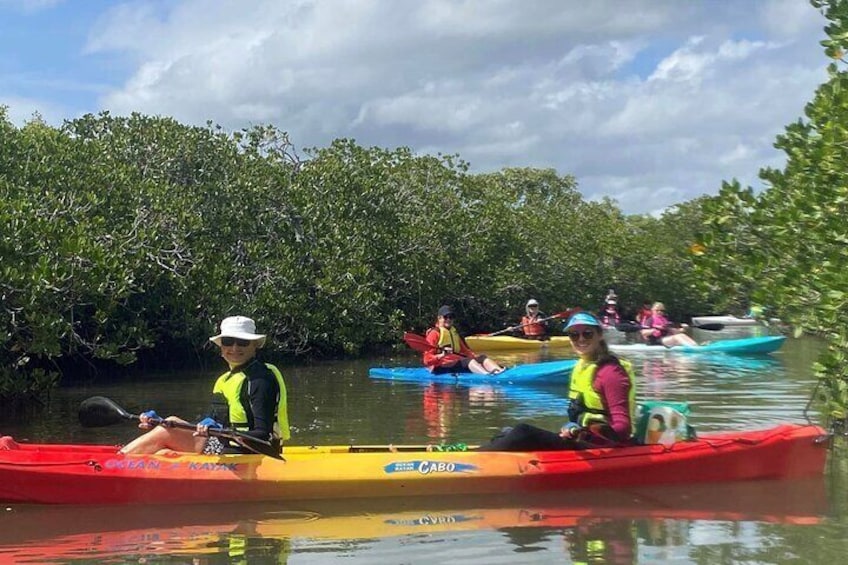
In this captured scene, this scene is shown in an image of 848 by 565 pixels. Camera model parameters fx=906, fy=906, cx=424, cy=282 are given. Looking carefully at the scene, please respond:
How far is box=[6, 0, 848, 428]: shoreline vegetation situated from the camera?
666 cm

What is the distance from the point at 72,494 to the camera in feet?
19.7

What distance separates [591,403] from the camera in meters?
Answer: 6.29

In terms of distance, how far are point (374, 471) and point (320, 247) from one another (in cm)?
1272

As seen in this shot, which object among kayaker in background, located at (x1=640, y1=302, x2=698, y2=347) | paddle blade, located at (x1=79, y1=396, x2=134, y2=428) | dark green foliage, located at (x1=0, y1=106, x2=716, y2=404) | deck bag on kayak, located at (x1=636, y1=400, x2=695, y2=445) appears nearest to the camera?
paddle blade, located at (x1=79, y1=396, x2=134, y2=428)

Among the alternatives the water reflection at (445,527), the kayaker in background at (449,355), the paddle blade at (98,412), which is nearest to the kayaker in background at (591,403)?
the water reflection at (445,527)

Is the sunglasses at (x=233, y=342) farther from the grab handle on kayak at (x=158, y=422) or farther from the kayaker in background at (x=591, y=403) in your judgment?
the kayaker in background at (x=591, y=403)

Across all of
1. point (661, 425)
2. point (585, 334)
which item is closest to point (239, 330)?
point (585, 334)

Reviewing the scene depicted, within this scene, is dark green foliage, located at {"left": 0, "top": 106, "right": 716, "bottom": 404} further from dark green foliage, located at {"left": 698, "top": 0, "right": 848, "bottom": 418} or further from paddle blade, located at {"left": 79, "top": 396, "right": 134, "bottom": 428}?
paddle blade, located at {"left": 79, "top": 396, "right": 134, "bottom": 428}

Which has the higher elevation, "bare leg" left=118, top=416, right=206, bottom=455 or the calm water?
"bare leg" left=118, top=416, right=206, bottom=455

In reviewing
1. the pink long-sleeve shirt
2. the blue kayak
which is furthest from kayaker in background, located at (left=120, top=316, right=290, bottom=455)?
the blue kayak

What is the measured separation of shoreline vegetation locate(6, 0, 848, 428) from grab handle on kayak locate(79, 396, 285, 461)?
3.54 m

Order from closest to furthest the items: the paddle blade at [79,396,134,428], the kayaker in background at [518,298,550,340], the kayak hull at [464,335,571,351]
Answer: the paddle blade at [79,396,134,428] < the kayaker in background at [518,298,550,340] < the kayak hull at [464,335,571,351]

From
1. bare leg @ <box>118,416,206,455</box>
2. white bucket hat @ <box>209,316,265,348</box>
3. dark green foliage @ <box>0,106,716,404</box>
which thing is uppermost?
dark green foliage @ <box>0,106,716,404</box>

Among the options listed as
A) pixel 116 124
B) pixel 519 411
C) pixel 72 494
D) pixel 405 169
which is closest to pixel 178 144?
pixel 116 124
